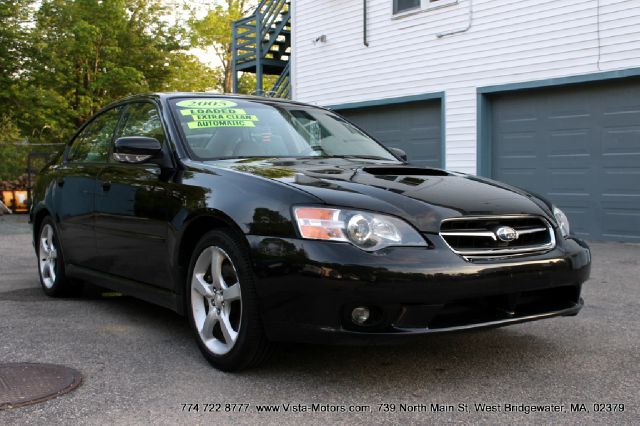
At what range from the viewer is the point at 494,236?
342 cm

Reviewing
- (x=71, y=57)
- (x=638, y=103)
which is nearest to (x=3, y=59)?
(x=71, y=57)

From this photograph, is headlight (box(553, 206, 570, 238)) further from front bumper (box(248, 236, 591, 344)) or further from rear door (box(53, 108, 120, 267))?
rear door (box(53, 108, 120, 267))

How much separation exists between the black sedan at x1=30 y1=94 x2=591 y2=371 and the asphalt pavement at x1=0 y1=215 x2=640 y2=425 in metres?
0.26

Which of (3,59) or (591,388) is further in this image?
(3,59)

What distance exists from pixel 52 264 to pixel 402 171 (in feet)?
10.4

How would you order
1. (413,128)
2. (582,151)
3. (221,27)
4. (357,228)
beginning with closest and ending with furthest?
(357,228), (582,151), (413,128), (221,27)

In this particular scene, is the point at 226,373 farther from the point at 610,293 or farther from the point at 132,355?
the point at 610,293

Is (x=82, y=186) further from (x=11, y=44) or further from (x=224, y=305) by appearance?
(x=11, y=44)

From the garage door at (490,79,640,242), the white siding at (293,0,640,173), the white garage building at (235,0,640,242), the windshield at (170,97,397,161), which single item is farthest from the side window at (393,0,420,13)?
the windshield at (170,97,397,161)

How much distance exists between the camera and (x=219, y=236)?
3.61 meters

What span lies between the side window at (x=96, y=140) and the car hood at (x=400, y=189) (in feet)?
4.83

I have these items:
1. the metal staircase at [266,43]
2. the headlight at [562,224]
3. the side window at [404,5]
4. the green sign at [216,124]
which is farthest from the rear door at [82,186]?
the metal staircase at [266,43]

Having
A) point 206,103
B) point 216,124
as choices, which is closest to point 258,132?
point 216,124

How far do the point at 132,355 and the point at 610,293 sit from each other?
3996 millimetres
